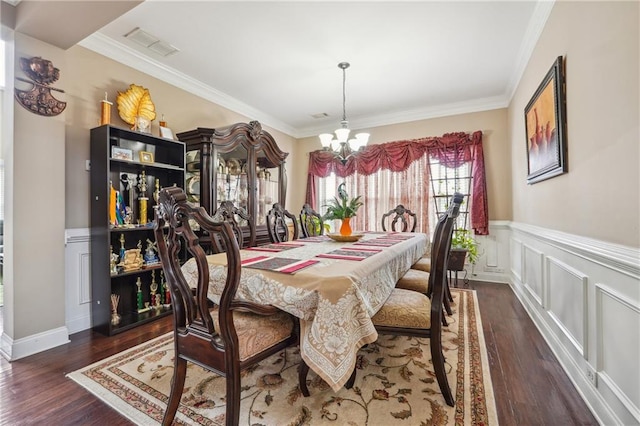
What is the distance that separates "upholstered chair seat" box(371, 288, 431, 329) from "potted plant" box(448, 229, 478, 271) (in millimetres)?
2227

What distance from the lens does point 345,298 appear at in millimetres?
1252

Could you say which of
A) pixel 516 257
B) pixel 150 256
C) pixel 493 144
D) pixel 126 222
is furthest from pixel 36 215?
pixel 493 144

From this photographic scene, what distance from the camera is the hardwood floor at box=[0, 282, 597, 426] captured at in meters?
1.49

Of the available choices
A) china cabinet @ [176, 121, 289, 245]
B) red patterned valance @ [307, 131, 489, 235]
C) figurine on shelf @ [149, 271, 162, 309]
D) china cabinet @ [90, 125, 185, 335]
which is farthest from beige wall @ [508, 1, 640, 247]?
figurine on shelf @ [149, 271, 162, 309]

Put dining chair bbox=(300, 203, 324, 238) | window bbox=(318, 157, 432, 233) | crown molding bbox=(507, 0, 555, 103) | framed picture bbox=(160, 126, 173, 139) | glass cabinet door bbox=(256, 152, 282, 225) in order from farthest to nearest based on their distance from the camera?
window bbox=(318, 157, 432, 233) < glass cabinet door bbox=(256, 152, 282, 225) < dining chair bbox=(300, 203, 324, 238) < framed picture bbox=(160, 126, 173, 139) < crown molding bbox=(507, 0, 555, 103)

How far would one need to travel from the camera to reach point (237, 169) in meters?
3.72

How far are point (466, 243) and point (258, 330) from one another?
11.7 feet

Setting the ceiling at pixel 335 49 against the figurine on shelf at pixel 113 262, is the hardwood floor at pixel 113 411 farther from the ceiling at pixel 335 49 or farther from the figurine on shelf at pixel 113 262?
the ceiling at pixel 335 49

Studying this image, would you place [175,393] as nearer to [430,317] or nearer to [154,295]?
[430,317]

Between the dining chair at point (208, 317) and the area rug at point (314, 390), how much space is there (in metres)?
0.28

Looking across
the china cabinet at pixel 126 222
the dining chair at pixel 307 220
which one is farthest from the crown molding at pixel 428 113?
the china cabinet at pixel 126 222

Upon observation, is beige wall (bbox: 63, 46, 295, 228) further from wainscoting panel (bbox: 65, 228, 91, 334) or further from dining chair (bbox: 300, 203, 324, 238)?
dining chair (bbox: 300, 203, 324, 238)

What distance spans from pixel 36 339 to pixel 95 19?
7.76 feet

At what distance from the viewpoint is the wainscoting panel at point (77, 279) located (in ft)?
8.36
